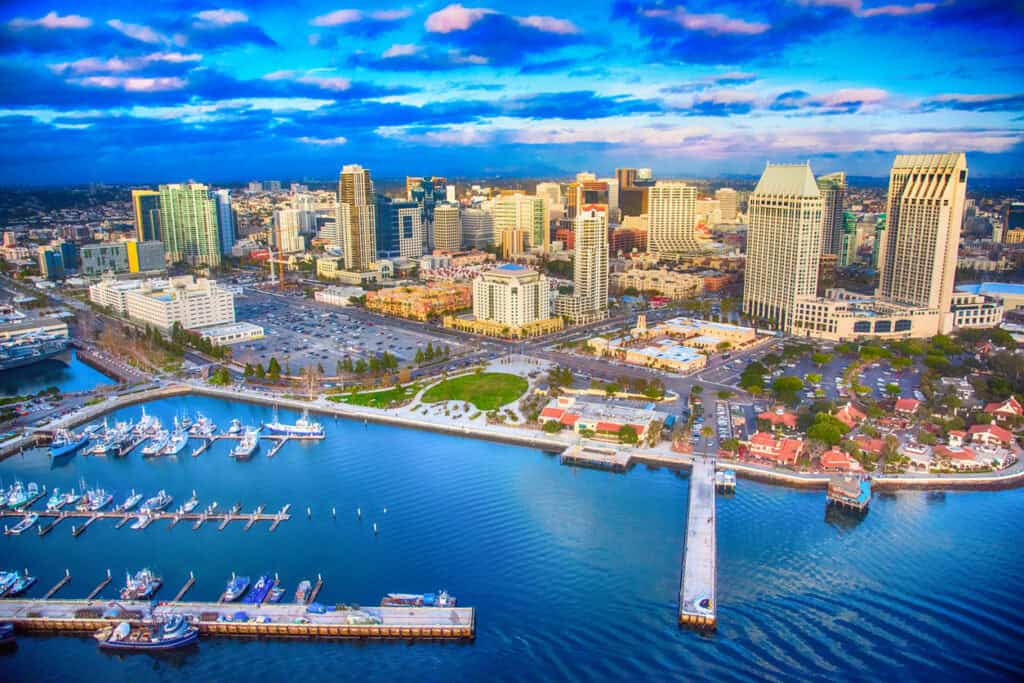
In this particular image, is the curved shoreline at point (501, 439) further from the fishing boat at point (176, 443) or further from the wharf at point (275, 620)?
the wharf at point (275, 620)

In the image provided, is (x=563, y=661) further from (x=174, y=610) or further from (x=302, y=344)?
(x=302, y=344)

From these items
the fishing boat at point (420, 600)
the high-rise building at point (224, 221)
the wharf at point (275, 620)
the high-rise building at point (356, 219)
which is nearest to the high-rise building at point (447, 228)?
the high-rise building at point (356, 219)

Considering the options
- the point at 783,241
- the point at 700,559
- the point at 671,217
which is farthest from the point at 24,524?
the point at 671,217

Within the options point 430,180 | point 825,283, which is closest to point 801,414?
point 825,283

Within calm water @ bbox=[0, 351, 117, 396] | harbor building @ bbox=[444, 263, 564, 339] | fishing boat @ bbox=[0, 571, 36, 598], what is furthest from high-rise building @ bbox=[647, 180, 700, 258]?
fishing boat @ bbox=[0, 571, 36, 598]

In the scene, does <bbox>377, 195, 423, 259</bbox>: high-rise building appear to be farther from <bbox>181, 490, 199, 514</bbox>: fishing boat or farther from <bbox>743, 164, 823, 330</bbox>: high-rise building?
<bbox>181, 490, 199, 514</bbox>: fishing boat
